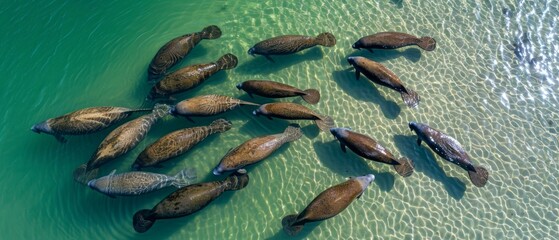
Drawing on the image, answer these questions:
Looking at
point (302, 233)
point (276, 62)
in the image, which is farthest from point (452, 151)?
point (276, 62)

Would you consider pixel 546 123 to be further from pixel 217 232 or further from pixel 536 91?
pixel 217 232

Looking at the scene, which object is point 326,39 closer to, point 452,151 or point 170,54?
point 170,54

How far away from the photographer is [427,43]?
8.41 metres

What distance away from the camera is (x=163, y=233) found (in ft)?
22.9

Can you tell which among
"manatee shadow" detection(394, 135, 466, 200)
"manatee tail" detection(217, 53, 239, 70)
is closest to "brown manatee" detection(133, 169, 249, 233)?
"manatee tail" detection(217, 53, 239, 70)

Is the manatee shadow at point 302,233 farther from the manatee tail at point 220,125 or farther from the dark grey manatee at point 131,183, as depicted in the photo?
the manatee tail at point 220,125

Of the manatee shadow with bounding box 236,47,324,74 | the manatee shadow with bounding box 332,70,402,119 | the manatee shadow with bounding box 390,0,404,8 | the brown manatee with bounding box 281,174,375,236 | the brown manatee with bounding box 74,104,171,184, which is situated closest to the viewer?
the brown manatee with bounding box 281,174,375,236

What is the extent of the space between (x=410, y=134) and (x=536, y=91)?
105 inches

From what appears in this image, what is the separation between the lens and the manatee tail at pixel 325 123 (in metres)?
7.52

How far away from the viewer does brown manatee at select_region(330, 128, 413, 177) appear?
693 centimetres

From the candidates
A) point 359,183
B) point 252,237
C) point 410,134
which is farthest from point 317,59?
point 252,237

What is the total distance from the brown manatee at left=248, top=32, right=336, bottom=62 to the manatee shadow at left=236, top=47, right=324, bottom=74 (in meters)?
0.26

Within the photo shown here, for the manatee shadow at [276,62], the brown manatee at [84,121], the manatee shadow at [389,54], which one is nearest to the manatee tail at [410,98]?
the manatee shadow at [389,54]

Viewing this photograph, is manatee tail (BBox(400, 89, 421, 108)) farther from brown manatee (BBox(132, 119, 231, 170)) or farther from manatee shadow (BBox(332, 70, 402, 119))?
brown manatee (BBox(132, 119, 231, 170))
